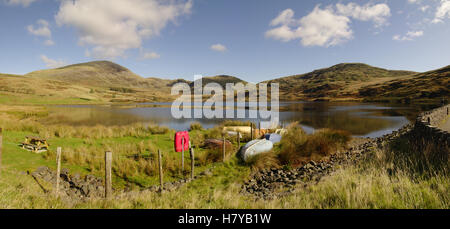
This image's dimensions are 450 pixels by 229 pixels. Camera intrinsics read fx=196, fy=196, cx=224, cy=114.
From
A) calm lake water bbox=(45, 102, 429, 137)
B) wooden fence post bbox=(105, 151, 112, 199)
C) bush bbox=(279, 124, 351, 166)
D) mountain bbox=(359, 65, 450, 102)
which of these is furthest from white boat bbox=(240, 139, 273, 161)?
mountain bbox=(359, 65, 450, 102)

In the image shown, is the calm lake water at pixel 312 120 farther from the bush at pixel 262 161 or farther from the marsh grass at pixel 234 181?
the bush at pixel 262 161

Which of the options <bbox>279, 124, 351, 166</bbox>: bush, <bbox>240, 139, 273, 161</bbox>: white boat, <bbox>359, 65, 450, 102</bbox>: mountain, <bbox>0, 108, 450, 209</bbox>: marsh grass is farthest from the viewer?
<bbox>359, 65, 450, 102</bbox>: mountain

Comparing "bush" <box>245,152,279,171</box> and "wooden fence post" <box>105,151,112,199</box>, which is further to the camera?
"bush" <box>245,152,279,171</box>

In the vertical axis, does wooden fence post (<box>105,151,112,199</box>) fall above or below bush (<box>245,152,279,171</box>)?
above

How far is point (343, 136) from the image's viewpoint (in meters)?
15.7

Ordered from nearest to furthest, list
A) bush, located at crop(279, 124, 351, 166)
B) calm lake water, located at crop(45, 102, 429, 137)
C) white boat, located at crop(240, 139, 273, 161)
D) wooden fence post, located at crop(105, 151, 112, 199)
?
wooden fence post, located at crop(105, 151, 112, 199)
bush, located at crop(279, 124, 351, 166)
white boat, located at crop(240, 139, 273, 161)
calm lake water, located at crop(45, 102, 429, 137)

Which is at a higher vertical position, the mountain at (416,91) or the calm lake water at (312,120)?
the mountain at (416,91)

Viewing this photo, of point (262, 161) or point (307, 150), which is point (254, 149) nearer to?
point (262, 161)

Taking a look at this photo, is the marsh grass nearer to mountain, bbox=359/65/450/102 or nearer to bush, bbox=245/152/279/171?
bush, bbox=245/152/279/171

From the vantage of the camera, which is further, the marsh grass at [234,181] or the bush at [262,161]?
the bush at [262,161]

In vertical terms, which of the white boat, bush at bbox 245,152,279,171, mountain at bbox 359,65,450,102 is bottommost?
bush at bbox 245,152,279,171

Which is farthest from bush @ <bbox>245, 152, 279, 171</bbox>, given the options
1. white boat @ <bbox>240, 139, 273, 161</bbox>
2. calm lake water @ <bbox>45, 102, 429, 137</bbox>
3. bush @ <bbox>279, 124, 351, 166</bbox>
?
calm lake water @ <bbox>45, 102, 429, 137</bbox>

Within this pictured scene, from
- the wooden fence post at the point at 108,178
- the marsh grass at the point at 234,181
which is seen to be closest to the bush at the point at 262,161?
the marsh grass at the point at 234,181
